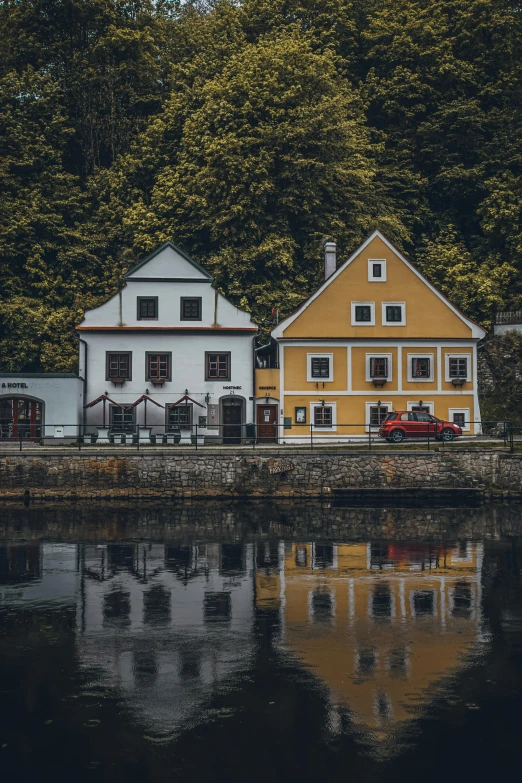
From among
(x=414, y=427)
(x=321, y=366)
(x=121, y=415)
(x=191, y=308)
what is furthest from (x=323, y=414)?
(x=121, y=415)

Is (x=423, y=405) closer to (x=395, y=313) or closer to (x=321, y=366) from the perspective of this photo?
(x=395, y=313)

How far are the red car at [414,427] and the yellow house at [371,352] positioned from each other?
141 inches

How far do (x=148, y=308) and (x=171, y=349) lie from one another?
251cm

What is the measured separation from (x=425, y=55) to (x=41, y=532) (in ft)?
160

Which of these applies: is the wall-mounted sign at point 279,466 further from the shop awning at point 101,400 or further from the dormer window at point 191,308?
the dormer window at point 191,308

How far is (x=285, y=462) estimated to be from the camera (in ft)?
122

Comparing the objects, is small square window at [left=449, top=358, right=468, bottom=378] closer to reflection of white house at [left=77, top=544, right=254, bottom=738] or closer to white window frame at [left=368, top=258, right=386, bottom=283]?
white window frame at [left=368, top=258, right=386, bottom=283]

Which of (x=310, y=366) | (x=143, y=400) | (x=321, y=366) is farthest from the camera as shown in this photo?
(x=321, y=366)

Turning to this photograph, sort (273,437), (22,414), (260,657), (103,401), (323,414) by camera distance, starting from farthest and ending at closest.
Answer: (323,414) → (103,401) → (22,414) → (273,437) → (260,657)

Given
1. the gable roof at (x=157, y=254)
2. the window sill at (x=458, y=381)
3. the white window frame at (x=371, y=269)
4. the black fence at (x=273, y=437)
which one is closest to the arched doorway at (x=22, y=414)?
the black fence at (x=273, y=437)

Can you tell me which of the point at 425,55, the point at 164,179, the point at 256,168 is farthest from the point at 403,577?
the point at 425,55

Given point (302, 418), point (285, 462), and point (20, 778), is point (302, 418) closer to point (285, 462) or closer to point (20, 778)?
point (285, 462)

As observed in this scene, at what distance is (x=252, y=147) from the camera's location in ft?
179

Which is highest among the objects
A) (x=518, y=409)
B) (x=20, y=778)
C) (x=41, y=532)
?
(x=518, y=409)
